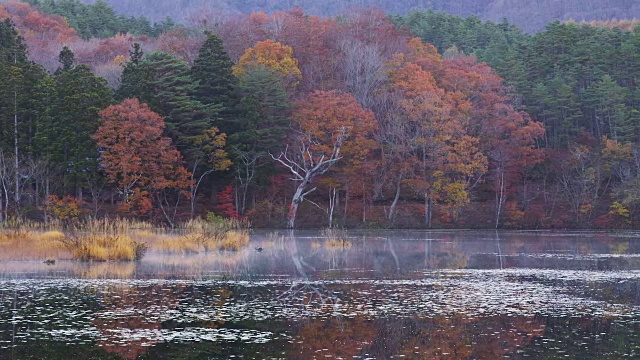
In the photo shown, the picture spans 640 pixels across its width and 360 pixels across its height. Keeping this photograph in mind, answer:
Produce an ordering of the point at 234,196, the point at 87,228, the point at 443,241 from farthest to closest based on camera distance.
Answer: the point at 234,196 → the point at 443,241 → the point at 87,228

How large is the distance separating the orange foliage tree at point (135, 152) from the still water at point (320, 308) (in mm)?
21809

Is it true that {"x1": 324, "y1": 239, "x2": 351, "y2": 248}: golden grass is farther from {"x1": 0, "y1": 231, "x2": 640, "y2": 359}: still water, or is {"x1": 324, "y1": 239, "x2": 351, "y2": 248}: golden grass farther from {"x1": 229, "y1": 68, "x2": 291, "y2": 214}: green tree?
{"x1": 229, "y1": 68, "x2": 291, "y2": 214}: green tree

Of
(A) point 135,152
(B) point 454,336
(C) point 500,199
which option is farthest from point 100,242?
(C) point 500,199

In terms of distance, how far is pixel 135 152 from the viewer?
54.6m

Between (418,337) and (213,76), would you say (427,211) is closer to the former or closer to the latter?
(213,76)

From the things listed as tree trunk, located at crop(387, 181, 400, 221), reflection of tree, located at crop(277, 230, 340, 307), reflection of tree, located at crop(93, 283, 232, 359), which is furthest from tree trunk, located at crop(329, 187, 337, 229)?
reflection of tree, located at crop(93, 283, 232, 359)

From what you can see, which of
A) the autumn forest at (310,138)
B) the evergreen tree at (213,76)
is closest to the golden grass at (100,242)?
the autumn forest at (310,138)

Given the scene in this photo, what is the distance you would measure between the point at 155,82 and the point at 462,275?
37201 millimetres

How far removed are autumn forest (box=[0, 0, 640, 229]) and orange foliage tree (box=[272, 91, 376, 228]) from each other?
0.53 ft

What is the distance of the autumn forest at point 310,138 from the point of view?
2181 inches

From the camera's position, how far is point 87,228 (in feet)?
104

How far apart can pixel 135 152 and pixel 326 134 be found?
13917 mm

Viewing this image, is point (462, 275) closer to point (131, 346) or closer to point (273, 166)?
point (131, 346)

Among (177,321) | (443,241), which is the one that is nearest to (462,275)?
(177,321)
